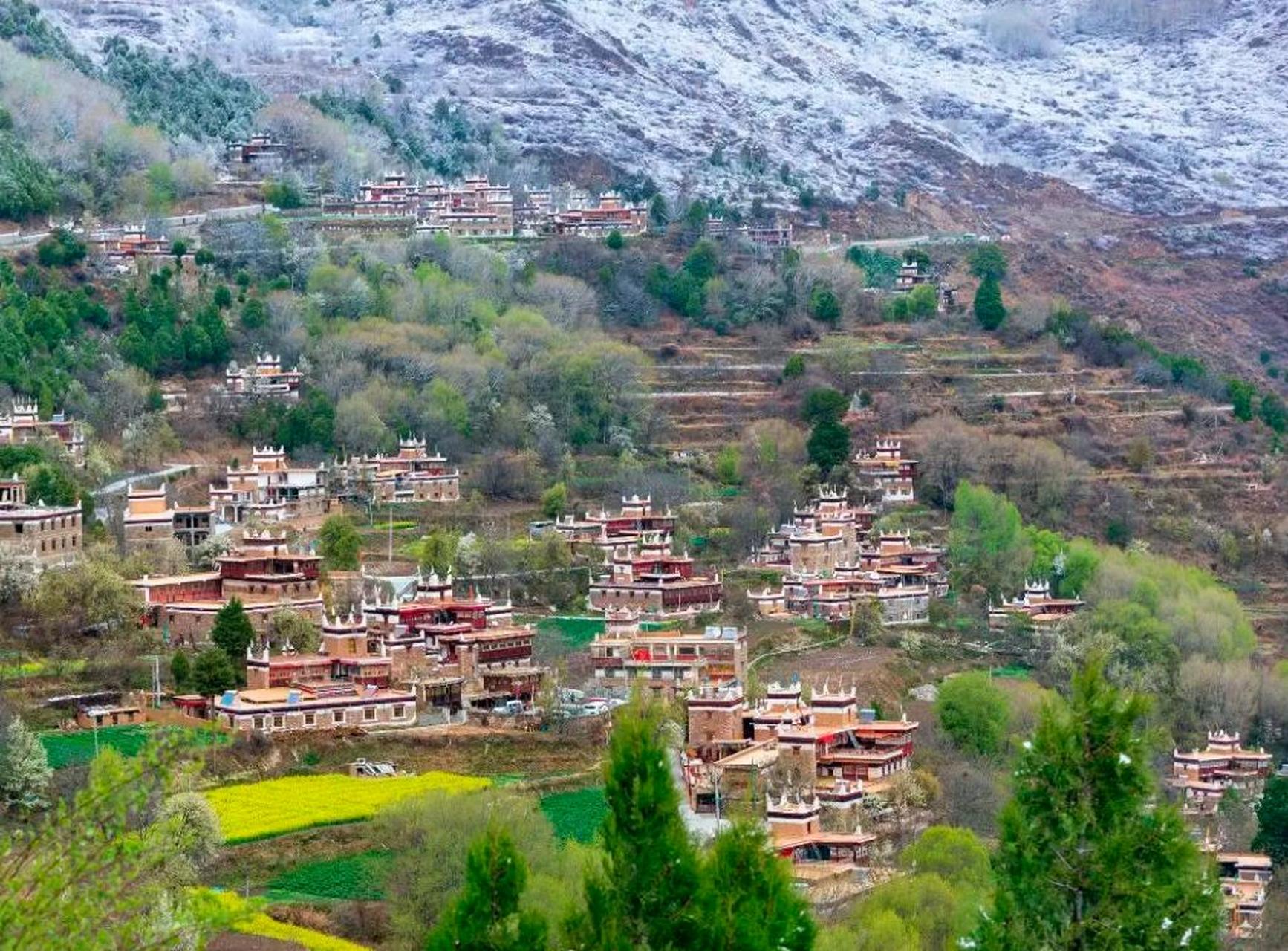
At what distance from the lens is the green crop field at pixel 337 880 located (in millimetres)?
35219

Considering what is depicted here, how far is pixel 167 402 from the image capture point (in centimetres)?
6103

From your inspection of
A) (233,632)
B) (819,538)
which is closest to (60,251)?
(819,538)

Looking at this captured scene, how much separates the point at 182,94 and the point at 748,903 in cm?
6474

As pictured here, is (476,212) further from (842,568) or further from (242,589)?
(242,589)

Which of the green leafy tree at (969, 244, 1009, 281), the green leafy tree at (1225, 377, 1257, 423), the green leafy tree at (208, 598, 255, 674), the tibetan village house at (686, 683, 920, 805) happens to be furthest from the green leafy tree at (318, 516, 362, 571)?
the green leafy tree at (969, 244, 1009, 281)

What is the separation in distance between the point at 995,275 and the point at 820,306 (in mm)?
9024

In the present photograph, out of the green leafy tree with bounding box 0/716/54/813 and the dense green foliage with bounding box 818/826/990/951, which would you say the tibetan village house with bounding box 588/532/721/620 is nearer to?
the dense green foliage with bounding box 818/826/990/951

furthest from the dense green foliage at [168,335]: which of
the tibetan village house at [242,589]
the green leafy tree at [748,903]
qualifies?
the green leafy tree at [748,903]

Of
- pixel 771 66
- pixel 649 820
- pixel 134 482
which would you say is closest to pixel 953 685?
pixel 134 482

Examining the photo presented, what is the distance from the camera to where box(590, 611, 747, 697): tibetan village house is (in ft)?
156

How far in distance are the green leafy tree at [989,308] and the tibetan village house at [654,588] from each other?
70.2 ft

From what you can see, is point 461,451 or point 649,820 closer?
point 649,820

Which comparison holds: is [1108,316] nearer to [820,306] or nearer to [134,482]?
[820,306]

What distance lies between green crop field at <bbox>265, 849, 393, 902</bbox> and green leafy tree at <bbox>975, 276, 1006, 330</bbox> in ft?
133
